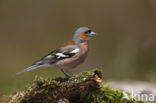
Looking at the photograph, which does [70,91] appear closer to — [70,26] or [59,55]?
[59,55]

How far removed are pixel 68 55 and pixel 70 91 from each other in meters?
1.14

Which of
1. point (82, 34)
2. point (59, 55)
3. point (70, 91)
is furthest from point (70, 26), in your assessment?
point (70, 91)

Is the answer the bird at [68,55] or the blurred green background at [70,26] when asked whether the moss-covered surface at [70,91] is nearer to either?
the bird at [68,55]

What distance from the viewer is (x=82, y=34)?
5.53 meters

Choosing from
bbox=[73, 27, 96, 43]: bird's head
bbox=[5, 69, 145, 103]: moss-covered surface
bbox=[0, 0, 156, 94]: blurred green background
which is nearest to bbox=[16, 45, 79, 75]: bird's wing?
bbox=[73, 27, 96, 43]: bird's head

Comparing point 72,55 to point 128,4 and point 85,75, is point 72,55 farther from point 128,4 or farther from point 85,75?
point 128,4

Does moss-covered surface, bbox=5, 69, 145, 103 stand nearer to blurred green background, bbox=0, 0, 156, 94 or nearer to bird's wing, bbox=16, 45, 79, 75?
bird's wing, bbox=16, 45, 79, 75

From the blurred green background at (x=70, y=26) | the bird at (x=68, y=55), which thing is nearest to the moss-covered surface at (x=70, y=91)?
the bird at (x=68, y=55)

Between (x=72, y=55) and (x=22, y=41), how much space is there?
594 cm

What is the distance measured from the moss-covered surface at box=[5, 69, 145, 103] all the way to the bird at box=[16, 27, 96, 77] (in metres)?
0.73

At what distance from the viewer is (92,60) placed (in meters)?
10.3

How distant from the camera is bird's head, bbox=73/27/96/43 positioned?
18.0ft

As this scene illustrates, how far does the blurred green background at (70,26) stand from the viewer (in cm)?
1031

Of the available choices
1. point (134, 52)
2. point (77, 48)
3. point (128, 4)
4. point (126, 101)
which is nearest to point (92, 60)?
point (134, 52)
